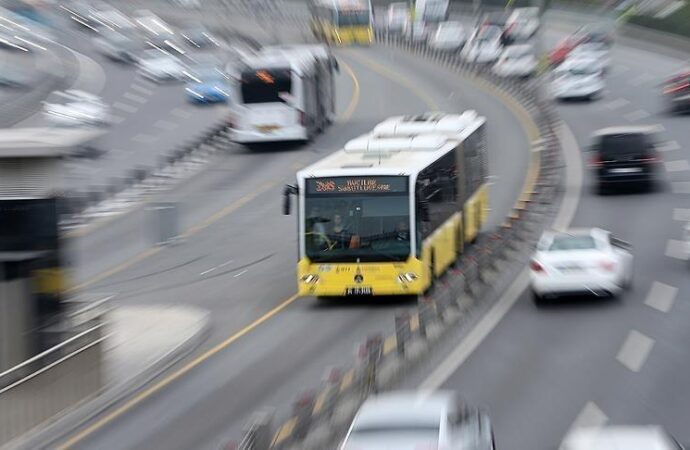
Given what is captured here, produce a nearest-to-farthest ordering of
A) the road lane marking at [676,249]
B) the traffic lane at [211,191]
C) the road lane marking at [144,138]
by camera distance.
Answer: the road lane marking at [676,249]
the traffic lane at [211,191]
the road lane marking at [144,138]

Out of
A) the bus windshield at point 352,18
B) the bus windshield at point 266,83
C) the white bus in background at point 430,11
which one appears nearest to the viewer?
the bus windshield at point 266,83

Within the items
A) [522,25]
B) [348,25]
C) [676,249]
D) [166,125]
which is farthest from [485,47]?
[676,249]

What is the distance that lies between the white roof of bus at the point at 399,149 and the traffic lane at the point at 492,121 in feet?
14.9

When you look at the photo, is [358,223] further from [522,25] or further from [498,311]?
[522,25]

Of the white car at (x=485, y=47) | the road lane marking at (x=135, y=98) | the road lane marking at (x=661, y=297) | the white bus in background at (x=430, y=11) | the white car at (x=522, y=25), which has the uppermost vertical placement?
the white bus in background at (x=430, y=11)

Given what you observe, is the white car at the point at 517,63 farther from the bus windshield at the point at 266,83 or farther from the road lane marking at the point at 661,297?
the road lane marking at the point at 661,297

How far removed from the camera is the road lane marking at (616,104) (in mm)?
58381

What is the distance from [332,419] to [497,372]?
5.10m

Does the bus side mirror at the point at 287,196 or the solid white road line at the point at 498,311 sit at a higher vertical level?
the bus side mirror at the point at 287,196

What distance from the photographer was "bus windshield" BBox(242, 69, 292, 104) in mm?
47406

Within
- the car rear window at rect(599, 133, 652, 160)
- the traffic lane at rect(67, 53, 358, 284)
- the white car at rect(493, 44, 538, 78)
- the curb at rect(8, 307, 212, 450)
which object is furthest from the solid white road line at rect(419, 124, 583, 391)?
the white car at rect(493, 44, 538, 78)

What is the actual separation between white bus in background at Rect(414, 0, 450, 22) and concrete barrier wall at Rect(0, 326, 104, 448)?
76.7 meters

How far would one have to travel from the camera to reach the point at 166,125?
56469 mm

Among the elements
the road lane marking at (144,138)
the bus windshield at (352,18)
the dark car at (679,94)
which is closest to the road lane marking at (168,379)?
the road lane marking at (144,138)
